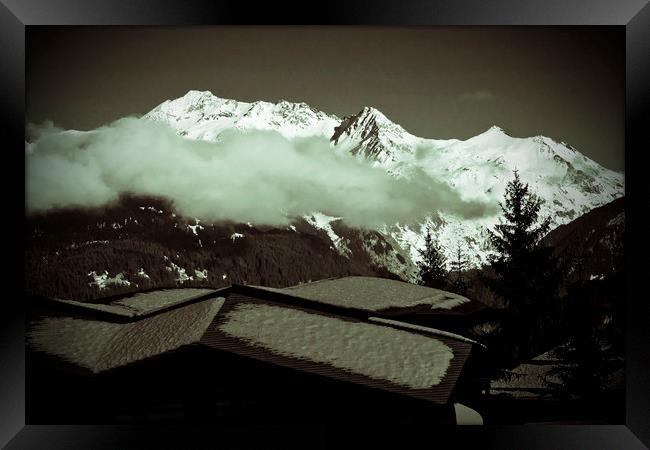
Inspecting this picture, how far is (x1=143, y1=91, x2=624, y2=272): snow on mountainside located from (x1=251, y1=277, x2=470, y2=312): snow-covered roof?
20cm

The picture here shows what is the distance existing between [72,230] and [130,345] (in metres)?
0.71

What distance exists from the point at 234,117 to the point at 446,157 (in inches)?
46.9

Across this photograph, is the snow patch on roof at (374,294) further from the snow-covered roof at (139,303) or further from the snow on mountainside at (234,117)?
the snow on mountainside at (234,117)

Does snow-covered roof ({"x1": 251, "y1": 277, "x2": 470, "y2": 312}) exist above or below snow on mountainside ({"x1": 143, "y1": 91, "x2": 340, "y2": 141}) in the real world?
below

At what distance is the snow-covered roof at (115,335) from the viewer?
403 centimetres

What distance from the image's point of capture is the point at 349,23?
4.21 m

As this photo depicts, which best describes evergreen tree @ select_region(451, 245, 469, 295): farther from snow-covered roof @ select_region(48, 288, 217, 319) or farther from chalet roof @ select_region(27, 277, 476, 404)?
snow-covered roof @ select_region(48, 288, 217, 319)

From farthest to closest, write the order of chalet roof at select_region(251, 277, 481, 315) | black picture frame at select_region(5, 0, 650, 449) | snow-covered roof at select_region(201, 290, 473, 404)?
chalet roof at select_region(251, 277, 481, 315) → black picture frame at select_region(5, 0, 650, 449) → snow-covered roof at select_region(201, 290, 473, 404)

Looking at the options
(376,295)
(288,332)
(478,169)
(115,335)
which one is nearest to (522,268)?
(478,169)

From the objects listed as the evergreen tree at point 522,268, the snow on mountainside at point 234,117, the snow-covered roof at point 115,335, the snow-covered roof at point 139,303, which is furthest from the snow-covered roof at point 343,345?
the snow on mountainside at point 234,117

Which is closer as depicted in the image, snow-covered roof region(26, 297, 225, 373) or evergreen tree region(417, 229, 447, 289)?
snow-covered roof region(26, 297, 225, 373)

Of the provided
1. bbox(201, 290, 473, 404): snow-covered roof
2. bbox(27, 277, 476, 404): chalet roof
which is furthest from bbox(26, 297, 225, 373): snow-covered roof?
bbox(201, 290, 473, 404): snow-covered roof

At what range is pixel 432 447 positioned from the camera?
4.07 metres

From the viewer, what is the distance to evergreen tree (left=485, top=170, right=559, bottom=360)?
4.29 metres
